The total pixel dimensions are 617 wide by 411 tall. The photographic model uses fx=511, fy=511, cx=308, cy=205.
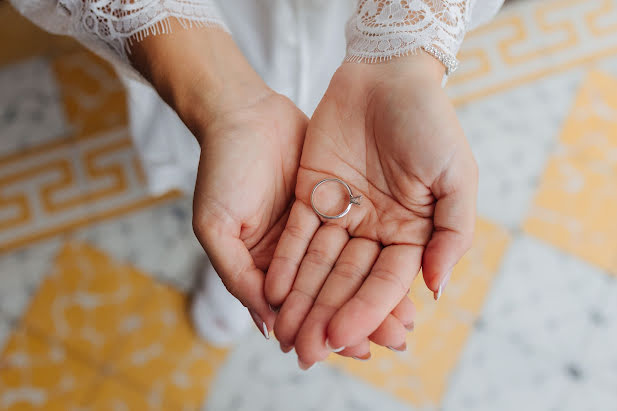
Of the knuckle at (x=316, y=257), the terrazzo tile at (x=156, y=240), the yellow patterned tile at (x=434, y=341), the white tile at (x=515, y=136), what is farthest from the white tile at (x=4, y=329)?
the white tile at (x=515, y=136)

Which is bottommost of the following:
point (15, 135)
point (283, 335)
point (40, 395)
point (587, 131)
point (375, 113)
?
point (40, 395)

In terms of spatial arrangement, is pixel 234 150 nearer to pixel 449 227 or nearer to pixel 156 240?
pixel 449 227

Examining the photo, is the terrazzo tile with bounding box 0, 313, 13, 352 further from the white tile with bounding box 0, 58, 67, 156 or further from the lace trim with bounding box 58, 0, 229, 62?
the lace trim with bounding box 58, 0, 229, 62

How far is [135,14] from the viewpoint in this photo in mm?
673

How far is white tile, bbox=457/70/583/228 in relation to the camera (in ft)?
4.76

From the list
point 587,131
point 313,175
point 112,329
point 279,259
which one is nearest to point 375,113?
point 313,175

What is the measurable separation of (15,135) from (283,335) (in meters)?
1.25

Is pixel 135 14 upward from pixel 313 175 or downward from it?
upward

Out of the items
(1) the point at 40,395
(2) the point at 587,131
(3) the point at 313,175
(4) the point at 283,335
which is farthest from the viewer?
(2) the point at 587,131

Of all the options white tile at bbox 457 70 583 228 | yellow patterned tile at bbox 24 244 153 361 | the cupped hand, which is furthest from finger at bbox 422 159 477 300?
yellow patterned tile at bbox 24 244 153 361

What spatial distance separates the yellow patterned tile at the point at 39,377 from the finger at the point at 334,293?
0.93 m

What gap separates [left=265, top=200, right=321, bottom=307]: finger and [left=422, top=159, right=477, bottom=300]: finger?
0.51ft

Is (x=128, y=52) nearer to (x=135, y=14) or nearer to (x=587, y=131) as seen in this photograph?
(x=135, y=14)

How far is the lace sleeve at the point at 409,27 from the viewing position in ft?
2.25
